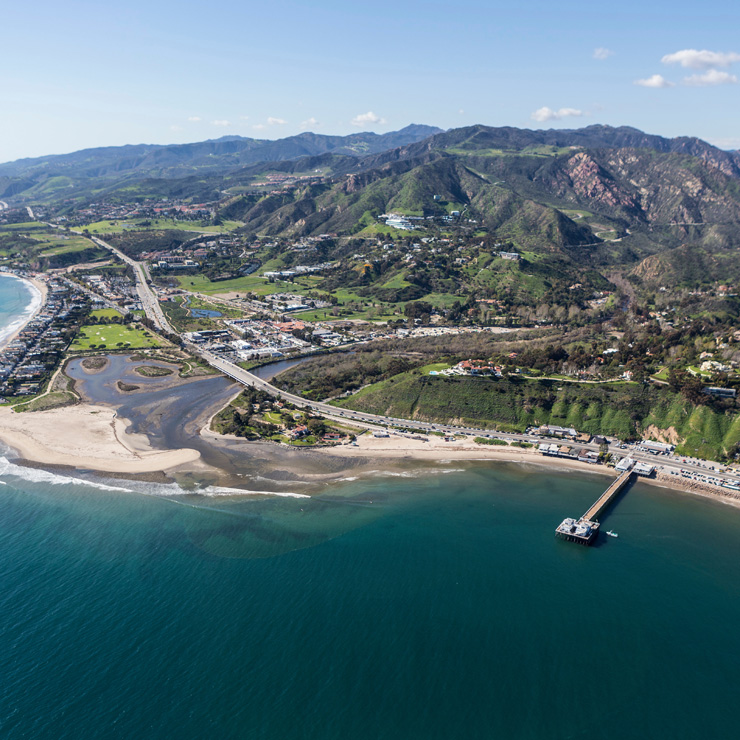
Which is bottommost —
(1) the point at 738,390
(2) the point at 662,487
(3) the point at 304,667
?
(3) the point at 304,667


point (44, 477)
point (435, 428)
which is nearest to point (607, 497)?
point (435, 428)

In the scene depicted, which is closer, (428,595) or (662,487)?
(428,595)

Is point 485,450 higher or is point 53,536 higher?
point 485,450

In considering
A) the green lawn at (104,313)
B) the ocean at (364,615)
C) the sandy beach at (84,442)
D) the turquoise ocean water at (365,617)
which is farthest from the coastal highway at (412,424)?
the green lawn at (104,313)

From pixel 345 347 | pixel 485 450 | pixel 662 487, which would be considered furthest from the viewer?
pixel 345 347

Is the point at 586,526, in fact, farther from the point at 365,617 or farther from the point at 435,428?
the point at 435,428

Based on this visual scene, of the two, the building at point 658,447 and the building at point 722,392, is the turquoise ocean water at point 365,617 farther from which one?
the building at point 722,392

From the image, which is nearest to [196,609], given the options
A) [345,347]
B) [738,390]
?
[738,390]

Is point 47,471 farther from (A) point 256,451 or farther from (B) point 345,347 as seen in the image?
(B) point 345,347
